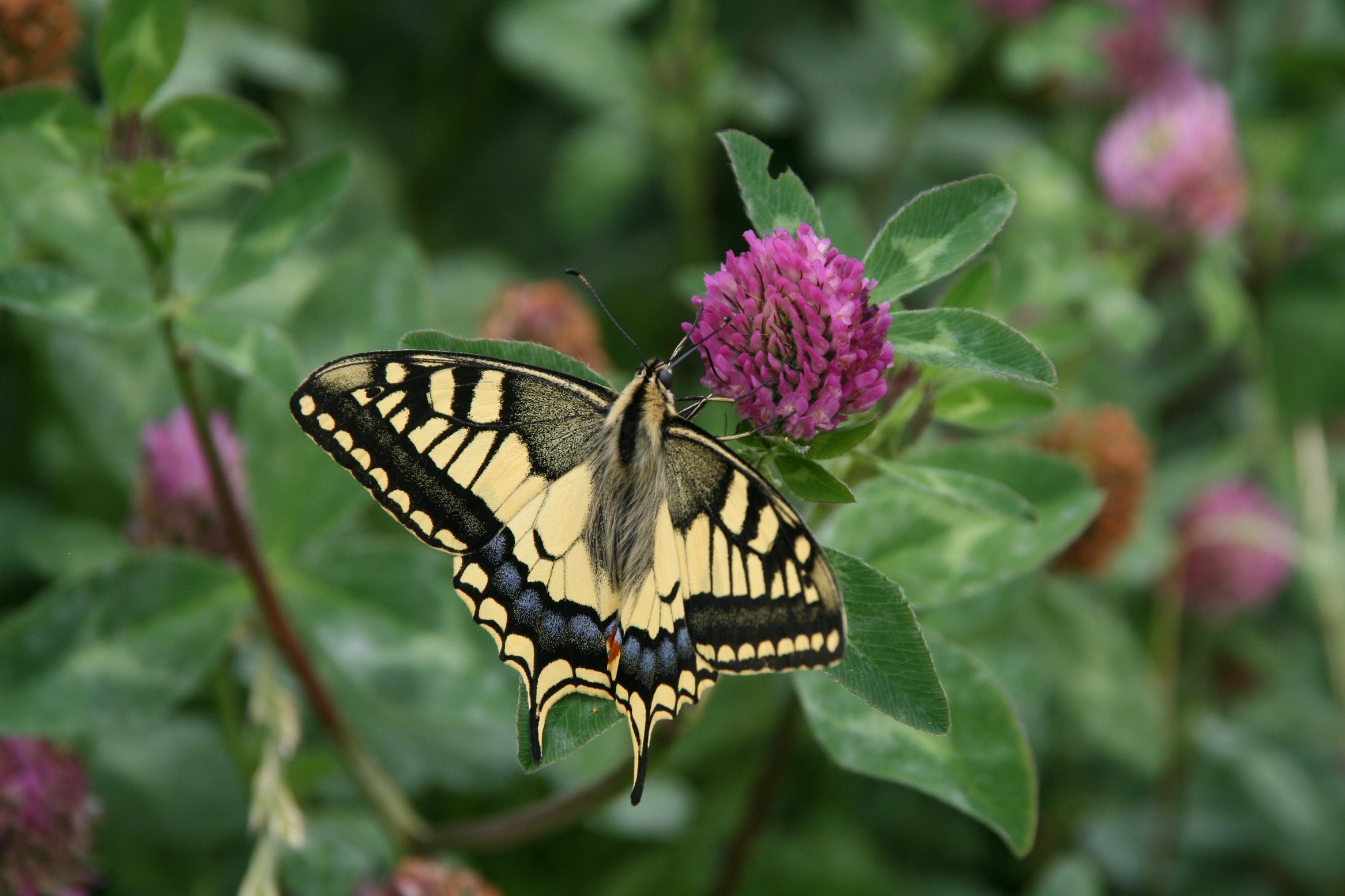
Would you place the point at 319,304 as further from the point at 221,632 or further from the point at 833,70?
the point at 833,70

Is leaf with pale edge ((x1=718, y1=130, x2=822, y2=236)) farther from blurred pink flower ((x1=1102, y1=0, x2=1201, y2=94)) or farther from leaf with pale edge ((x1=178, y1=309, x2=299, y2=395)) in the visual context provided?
blurred pink flower ((x1=1102, y1=0, x2=1201, y2=94))

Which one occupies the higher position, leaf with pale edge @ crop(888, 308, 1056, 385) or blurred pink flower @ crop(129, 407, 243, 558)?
leaf with pale edge @ crop(888, 308, 1056, 385)

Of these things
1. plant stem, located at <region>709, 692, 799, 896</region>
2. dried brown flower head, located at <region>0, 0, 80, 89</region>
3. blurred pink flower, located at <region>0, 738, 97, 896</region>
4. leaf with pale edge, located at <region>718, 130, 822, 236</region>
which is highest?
dried brown flower head, located at <region>0, 0, 80, 89</region>

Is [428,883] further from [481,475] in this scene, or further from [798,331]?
[798,331]

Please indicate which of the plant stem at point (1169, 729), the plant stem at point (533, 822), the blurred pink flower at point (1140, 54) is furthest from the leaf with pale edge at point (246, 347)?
the blurred pink flower at point (1140, 54)

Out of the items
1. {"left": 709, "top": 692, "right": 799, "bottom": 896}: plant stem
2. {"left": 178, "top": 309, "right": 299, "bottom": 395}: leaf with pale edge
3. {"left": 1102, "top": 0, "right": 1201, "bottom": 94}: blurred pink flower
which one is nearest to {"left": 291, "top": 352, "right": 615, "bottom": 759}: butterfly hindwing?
{"left": 178, "top": 309, "right": 299, "bottom": 395}: leaf with pale edge

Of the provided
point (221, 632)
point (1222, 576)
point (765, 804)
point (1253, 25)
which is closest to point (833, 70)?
point (1253, 25)
